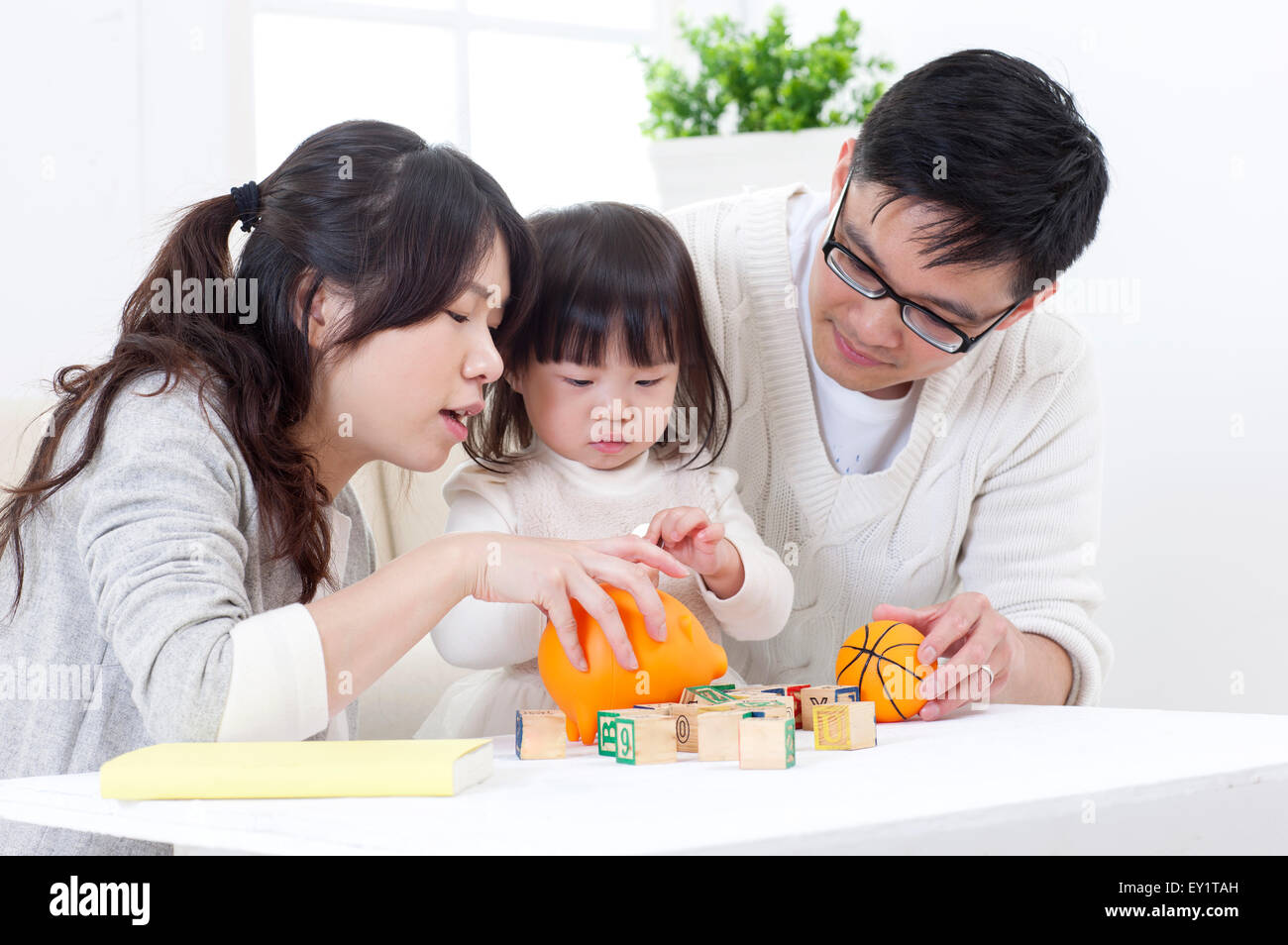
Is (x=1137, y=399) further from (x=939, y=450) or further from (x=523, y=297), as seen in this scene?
(x=523, y=297)


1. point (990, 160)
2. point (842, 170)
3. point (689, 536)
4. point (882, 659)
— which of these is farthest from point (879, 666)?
point (842, 170)

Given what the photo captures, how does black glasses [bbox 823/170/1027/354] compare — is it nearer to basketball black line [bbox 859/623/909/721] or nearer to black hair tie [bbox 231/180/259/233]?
basketball black line [bbox 859/623/909/721]

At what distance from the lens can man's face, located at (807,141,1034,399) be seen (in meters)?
1.27

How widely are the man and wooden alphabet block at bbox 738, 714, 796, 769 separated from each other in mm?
495

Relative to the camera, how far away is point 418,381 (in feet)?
3.52

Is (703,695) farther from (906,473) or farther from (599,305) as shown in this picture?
(906,473)

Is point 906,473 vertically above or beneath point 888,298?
beneath

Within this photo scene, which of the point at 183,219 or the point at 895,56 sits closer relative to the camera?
the point at 183,219

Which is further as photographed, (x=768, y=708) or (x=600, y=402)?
(x=600, y=402)

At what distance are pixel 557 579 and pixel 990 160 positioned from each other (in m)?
0.66

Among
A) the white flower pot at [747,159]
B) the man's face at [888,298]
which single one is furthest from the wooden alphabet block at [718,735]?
the white flower pot at [747,159]

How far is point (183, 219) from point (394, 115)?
5.76ft
